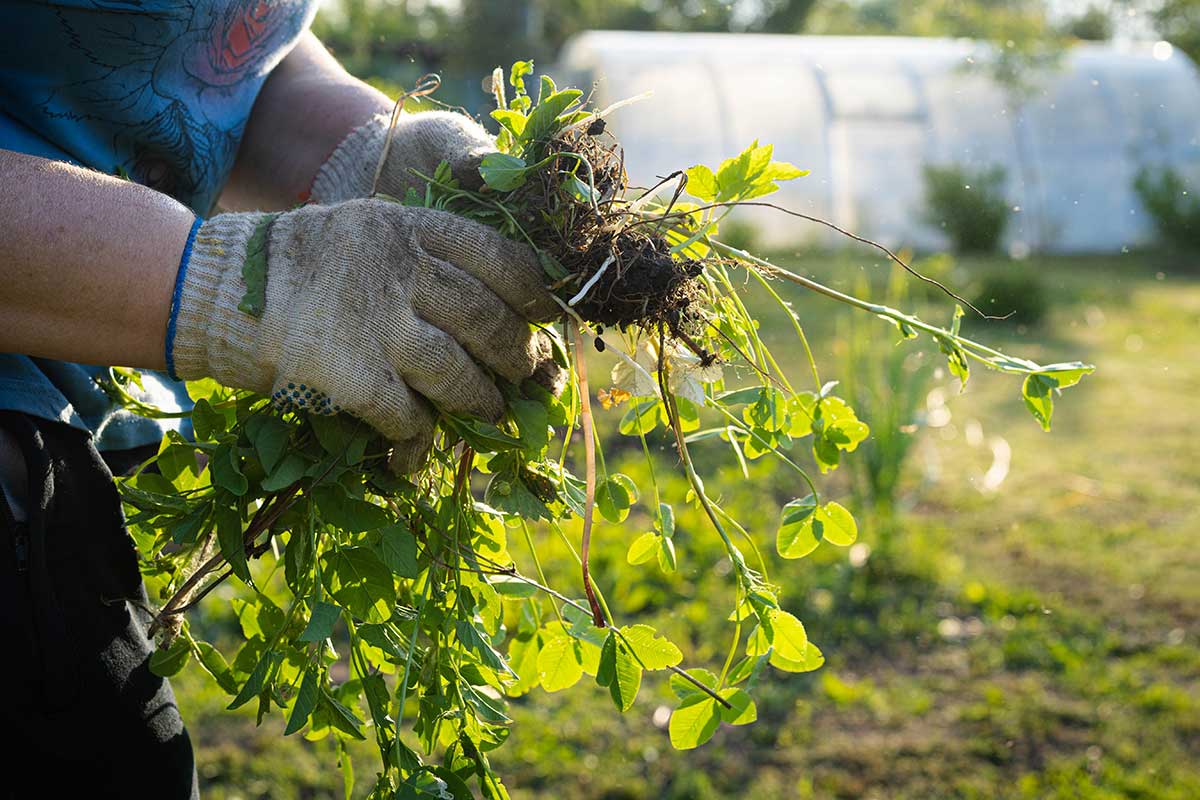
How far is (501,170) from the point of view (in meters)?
1.27

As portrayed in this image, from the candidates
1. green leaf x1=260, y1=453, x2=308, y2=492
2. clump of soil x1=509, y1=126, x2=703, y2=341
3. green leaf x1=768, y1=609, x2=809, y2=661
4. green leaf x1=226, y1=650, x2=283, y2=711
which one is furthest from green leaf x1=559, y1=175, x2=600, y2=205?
green leaf x1=226, y1=650, x2=283, y2=711

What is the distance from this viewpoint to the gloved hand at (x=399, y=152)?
1.54m

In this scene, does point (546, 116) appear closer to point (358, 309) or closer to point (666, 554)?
point (358, 309)

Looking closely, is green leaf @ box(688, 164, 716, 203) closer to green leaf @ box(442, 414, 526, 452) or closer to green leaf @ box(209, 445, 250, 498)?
green leaf @ box(442, 414, 526, 452)

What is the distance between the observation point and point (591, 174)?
1.29 m

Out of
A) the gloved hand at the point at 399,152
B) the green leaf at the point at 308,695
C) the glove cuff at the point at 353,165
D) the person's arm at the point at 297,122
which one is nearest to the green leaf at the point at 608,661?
the green leaf at the point at 308,695

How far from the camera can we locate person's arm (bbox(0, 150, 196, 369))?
117 cm

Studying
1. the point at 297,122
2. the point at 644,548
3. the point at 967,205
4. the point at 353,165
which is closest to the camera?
the point at 644,548

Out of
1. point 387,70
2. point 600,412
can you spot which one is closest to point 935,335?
point 600,412

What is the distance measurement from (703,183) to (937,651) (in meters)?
2.60

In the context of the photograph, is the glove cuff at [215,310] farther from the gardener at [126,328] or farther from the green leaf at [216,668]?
the green leaf at [216,668]

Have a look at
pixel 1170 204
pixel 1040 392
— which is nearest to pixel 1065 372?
pixel 1040 392

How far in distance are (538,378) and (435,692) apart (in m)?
0.41

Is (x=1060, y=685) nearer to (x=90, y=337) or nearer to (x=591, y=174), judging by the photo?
(x=591, y=174)
